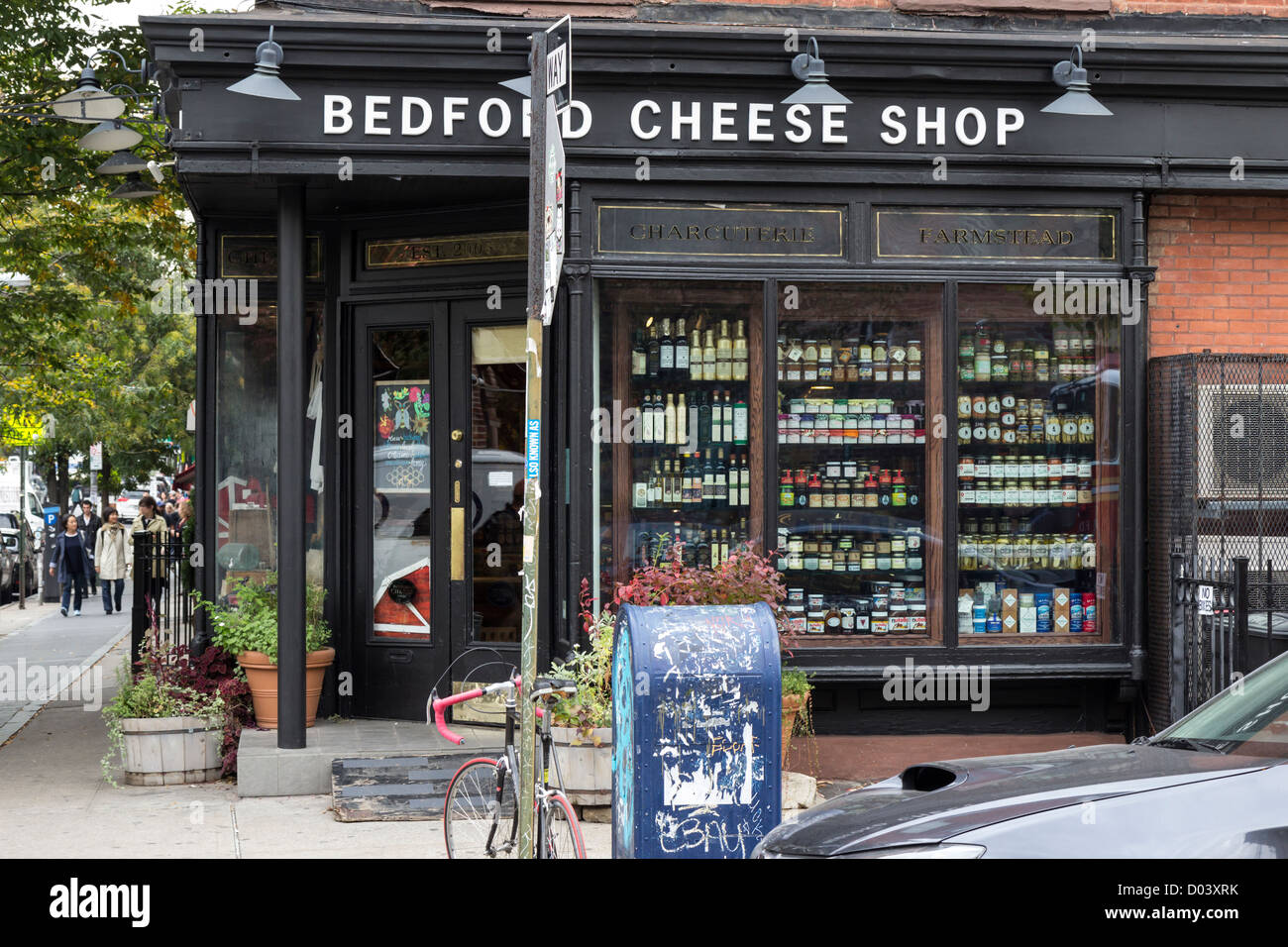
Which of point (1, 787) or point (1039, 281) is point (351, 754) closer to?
point (1, 787)

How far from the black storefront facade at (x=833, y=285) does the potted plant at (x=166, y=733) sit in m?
1.48

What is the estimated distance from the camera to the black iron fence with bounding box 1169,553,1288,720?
7902 mm

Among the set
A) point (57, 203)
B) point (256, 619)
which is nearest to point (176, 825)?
point (256, 619)

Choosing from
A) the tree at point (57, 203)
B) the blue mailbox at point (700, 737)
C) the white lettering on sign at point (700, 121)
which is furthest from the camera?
the tree at point (57, 203)

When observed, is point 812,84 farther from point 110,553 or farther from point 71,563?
point 71,563

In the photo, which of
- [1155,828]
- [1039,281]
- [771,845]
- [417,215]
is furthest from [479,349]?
[1155,828]

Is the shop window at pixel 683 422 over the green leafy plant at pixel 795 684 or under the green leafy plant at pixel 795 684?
over

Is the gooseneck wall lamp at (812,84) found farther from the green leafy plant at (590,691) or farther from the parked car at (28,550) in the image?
the parked car at (28,550)

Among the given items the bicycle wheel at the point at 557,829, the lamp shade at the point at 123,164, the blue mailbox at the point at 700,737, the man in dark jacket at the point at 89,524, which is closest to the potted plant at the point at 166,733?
the lamp shade at the point at 123,164

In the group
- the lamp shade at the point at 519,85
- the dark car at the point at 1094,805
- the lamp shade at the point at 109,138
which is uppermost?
the lamp shade at the point at 109,138

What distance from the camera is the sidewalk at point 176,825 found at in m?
7.15

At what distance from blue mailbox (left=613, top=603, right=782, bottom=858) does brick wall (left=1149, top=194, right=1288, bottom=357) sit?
205 inches
